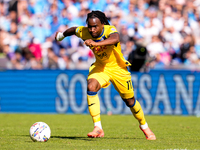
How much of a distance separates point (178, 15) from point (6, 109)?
8.66 metres

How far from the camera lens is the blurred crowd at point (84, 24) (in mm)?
14781

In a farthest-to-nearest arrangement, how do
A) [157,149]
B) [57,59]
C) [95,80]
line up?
[57,59] < [95,80] < [157,149]

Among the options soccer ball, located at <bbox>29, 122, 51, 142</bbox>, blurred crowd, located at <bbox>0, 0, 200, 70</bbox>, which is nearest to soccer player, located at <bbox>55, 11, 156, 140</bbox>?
soccer ball, located at <bbox>29, 122, 51, 142</bbox>

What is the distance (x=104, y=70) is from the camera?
22.7ft

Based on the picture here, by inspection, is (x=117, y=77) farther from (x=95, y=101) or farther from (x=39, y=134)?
(x=39, y=134)

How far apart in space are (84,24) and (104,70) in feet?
31.7

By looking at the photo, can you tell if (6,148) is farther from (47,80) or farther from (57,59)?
(57,59)

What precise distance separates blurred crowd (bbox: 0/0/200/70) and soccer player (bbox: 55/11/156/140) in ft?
22.2

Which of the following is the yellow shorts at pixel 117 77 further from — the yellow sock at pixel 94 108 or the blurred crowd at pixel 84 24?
the blurred crowd at pixel 84 24

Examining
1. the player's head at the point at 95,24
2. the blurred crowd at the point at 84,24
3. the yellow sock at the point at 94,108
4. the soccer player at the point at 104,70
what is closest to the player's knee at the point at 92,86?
the soccer player at the point at 104,70

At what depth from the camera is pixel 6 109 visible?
46.1 ft

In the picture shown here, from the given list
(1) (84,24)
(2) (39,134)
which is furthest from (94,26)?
(1) (84,24)

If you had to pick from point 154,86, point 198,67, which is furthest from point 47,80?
point 198,67

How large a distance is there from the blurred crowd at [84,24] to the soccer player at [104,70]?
6.76 meters
